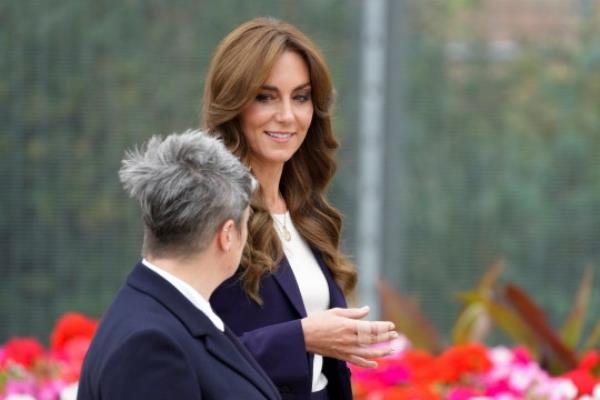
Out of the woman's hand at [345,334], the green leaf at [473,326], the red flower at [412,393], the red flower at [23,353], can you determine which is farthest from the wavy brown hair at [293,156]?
the green leaf at [473,326]

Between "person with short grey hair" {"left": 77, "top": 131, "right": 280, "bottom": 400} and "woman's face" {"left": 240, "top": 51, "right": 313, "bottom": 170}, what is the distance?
0.66 meters

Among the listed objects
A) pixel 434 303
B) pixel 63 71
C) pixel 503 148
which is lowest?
pixel 434 303

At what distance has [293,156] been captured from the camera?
337 cm

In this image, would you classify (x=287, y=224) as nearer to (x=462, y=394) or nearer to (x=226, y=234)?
(x=226, y=234)

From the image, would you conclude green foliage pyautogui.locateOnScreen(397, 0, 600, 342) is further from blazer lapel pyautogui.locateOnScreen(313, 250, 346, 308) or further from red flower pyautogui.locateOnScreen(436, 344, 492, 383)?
blazer lapel pyautogui.locateOnScreen(313, 250, 346, 308)

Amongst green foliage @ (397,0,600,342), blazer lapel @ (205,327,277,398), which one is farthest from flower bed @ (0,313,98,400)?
green foliage @ (397,0,600,342)

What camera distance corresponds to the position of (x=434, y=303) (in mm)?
6812

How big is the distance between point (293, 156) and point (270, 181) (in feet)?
0.60

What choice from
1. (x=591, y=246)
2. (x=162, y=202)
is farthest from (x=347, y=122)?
(x=162, y=202)

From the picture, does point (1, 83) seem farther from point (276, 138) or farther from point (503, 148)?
point (276, 138)

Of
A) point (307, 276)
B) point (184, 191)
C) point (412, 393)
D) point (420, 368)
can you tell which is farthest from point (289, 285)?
point (420, 368)

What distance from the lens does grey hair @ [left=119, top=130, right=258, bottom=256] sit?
2369 mm

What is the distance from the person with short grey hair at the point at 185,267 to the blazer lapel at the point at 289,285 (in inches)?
23.0

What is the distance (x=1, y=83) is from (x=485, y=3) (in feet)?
7.68
